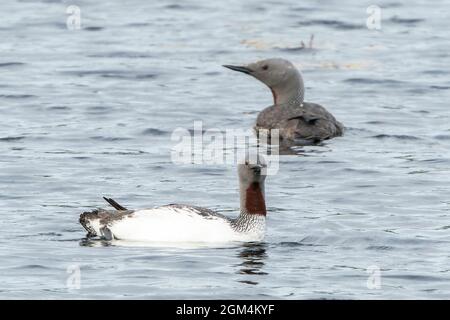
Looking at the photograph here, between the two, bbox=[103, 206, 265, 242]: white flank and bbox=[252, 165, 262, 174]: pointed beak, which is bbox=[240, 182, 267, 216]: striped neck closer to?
bbox=[252, 165, 262, 174]: pointed beak

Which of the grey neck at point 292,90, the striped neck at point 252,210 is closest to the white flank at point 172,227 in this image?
the striped neck at point 252,210

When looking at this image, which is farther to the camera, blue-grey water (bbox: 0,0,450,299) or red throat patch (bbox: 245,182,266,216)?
red throat patch (bbox: 245,182,266,216)

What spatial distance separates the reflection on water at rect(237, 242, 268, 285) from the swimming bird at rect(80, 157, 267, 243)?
108 mm

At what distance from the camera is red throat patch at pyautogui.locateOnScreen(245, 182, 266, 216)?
14609 millimetres

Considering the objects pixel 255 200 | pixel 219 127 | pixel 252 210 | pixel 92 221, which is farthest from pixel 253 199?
pixel 219 127

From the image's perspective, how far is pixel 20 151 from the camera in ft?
63.1

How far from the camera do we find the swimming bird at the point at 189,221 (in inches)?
564

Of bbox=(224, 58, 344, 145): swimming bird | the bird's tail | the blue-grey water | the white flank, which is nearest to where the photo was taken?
the blue-grey water

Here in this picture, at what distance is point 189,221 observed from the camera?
1430cm

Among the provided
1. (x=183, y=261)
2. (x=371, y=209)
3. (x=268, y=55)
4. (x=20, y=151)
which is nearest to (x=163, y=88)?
(x=268, y=55)

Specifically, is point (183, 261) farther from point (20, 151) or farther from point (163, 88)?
point (163, 88)

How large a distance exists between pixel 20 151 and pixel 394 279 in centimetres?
719

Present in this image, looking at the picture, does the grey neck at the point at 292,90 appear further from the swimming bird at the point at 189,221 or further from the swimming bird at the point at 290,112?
the swimming bird at the point at 189,221

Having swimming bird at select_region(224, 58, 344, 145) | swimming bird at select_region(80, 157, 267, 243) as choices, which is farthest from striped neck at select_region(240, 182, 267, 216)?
swimming bird at select_region(224, 58, 344, 145)
